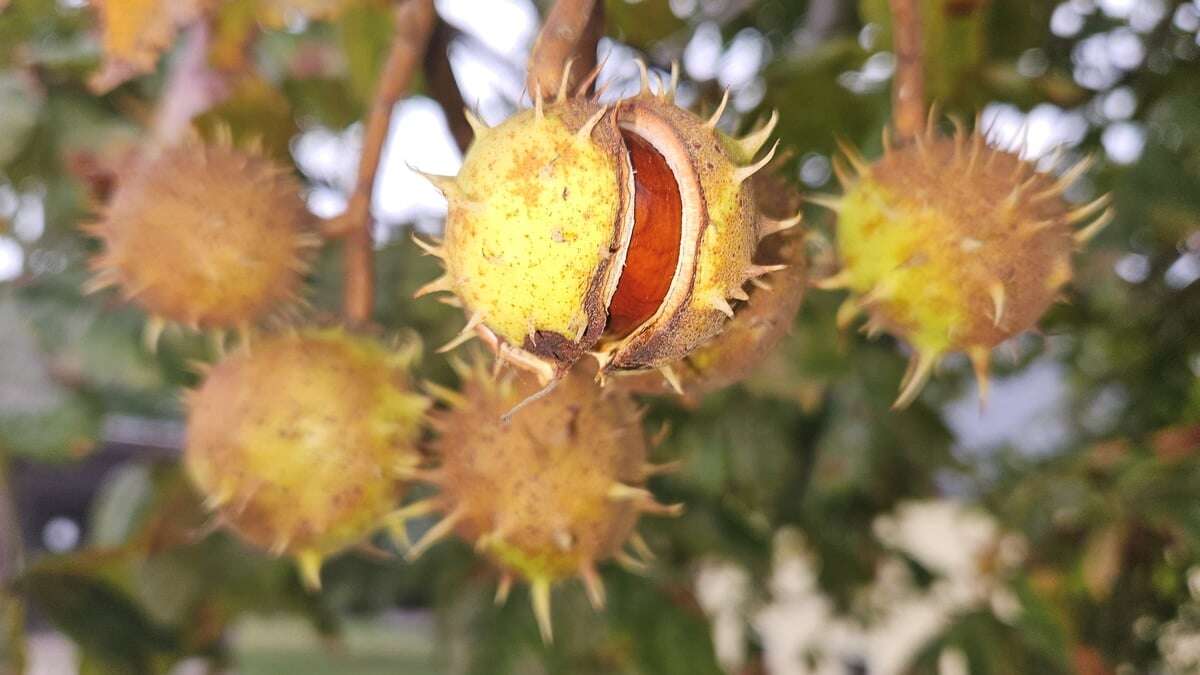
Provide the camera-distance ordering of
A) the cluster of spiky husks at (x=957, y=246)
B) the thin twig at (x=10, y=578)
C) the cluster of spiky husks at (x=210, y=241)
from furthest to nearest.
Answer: the thin twig at (x=10, y=578) < the cluster of spiky husks at (x=210, y=241) < the cluster of spiky husks at (x=957, y=246)

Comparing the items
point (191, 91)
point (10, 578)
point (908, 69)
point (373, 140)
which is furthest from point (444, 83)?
point (10, 578)

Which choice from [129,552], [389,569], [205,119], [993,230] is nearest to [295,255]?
[205,119]

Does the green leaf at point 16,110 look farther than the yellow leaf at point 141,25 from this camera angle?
Yes

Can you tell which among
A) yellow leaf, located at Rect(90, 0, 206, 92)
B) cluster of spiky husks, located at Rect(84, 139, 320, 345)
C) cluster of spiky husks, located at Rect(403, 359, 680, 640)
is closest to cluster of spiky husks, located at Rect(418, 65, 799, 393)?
cluster of spiky husks, located at Rect(403, 359, 680, 640)

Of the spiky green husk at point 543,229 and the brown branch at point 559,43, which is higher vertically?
→ the brown branch at point 559,43

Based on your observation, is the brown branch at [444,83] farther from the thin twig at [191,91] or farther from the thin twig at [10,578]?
the thin twig at [10,578]

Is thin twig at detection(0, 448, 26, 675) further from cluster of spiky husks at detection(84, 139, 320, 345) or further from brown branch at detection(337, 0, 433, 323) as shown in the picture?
brown branch at detection(337, 0, 433, 323)

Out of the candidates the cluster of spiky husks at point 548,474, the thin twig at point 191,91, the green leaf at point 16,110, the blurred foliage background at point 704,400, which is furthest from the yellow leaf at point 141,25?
the green leaf at point 16,110

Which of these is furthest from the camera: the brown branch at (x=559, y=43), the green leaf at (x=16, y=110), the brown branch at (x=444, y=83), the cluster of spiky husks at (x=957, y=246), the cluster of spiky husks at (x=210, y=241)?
the green leaf at (x=16, y=110)
